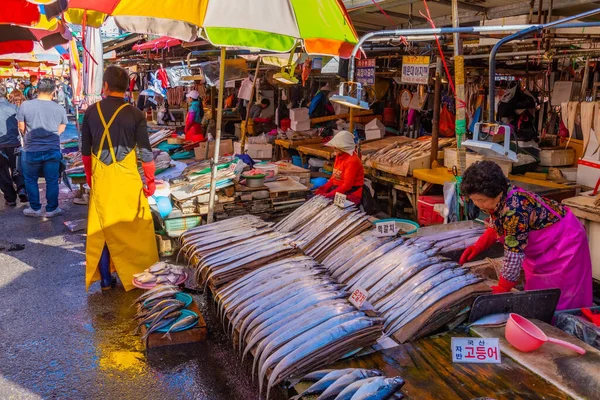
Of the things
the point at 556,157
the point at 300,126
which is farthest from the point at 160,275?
the point at 300,126

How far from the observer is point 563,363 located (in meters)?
2.78

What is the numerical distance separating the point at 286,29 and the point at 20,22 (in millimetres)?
2108

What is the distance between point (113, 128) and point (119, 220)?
3.46ft

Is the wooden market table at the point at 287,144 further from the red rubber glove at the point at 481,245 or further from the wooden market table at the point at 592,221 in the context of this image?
the red rubber glove at the point at 481,245

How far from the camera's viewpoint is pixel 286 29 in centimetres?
462

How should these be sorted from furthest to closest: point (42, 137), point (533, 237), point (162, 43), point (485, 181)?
1. point (162, 43)
2. point (42, 137)
3. point (533, 237)
4. point (485, 181)

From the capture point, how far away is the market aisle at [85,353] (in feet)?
14.2

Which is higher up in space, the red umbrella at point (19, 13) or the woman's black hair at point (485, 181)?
the red umbrella at point (19, 13)

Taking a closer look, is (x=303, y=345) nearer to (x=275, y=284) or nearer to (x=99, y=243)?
(x=275, y=284)

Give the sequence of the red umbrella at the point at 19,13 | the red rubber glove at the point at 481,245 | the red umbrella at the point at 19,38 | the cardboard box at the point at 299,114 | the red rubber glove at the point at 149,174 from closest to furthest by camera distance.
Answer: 1. the red umbrella at the point at 19,13
2. the red rubber glove at the point at 481,245
3. the red umbrella at the point at 19,38
4. the red rubber glove at the point at 149,174
5. the cardboard box at the point at 299,114

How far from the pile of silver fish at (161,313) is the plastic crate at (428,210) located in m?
3.92

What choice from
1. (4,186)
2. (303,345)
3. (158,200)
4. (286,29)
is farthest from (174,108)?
(303,345)

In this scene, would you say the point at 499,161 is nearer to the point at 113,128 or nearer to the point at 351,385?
the point at 113,128

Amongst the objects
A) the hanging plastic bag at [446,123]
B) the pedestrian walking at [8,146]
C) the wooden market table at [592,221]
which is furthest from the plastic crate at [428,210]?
the pedestrian walking at [8,146]
